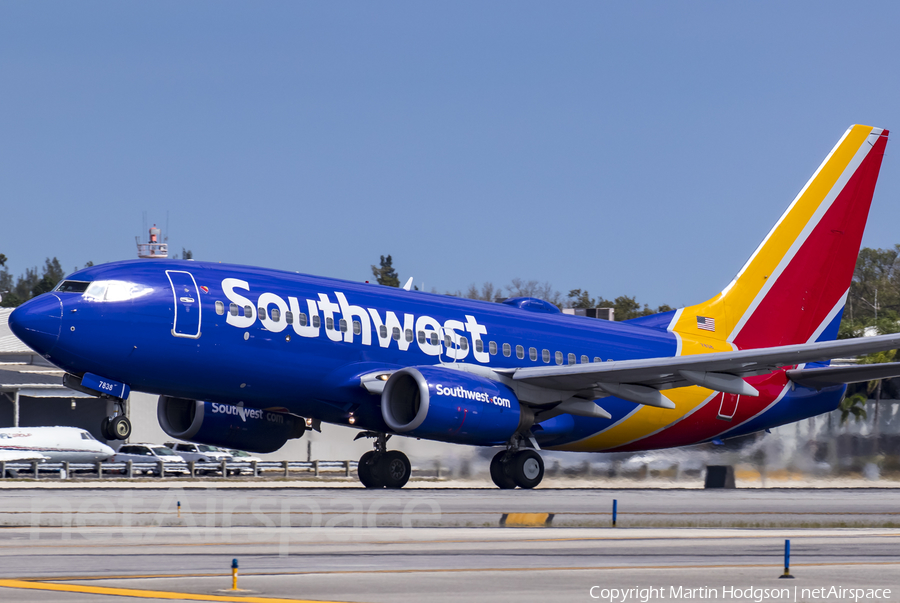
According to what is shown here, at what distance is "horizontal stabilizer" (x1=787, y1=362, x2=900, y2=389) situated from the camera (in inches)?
1122

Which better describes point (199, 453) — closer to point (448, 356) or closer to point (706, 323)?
point (706, 323)

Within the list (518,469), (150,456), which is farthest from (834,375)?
(150,456)

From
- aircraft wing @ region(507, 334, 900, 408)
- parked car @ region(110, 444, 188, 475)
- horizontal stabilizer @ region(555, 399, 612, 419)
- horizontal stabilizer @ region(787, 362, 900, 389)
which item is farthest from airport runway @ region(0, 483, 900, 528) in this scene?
parked car @ region(110, 444, 188, 475)

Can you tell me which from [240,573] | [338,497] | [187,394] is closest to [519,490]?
[338,497]

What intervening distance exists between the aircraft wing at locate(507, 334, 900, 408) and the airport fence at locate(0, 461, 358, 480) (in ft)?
48.4

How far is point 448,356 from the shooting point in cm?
2730

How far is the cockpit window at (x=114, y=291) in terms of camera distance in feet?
76.0

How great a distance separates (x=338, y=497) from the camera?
22.2 meters

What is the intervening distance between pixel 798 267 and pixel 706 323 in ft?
10.8

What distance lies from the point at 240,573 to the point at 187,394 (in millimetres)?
13696

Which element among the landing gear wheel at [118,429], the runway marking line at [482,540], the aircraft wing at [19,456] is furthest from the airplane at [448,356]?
the aircraft wing at [19,456]

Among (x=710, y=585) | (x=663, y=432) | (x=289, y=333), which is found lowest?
(x=710, y=585)

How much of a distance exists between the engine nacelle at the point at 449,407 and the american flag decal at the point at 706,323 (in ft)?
30.6

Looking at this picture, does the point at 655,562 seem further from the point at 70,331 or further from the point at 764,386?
the point at 764,386
